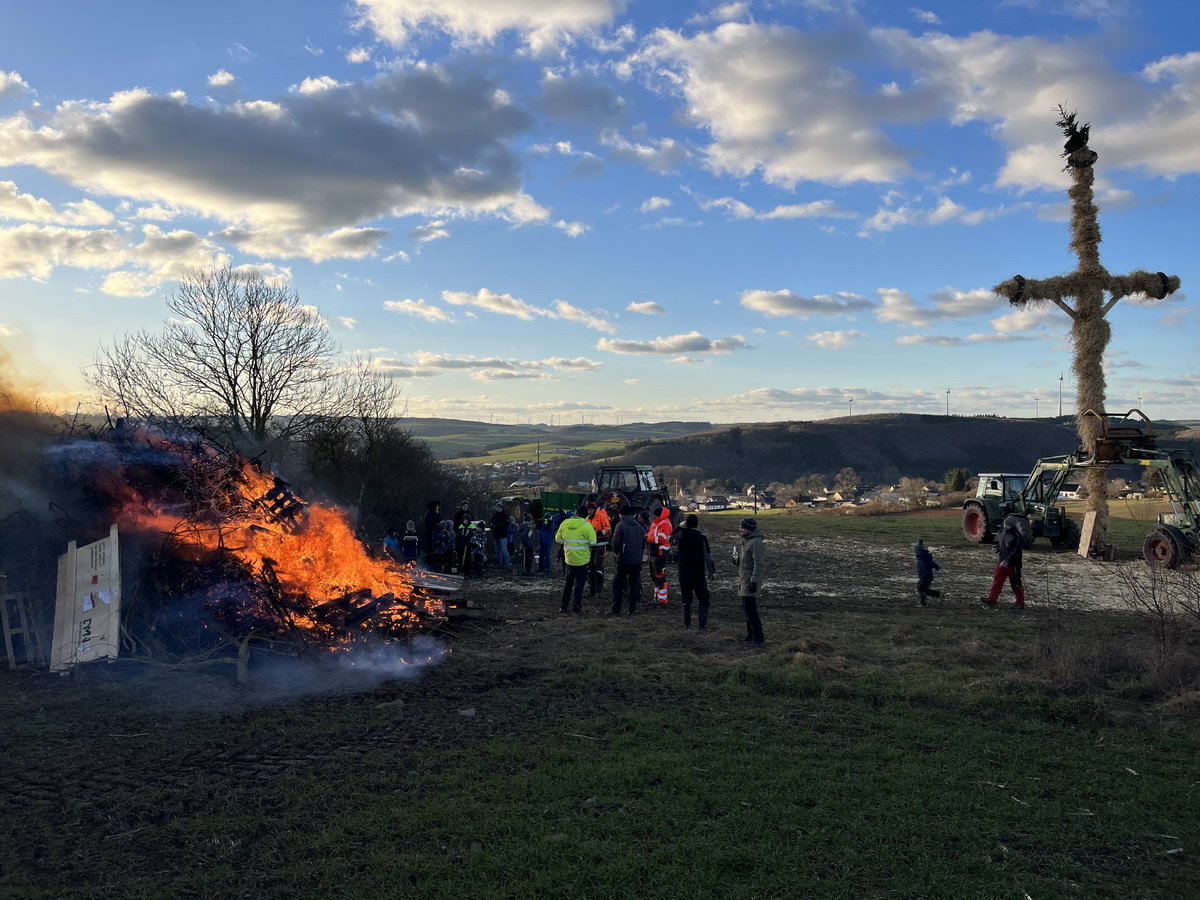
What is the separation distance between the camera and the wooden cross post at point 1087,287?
2009 cm

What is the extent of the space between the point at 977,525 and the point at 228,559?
21.6 m

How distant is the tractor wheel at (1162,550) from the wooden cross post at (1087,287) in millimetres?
3044

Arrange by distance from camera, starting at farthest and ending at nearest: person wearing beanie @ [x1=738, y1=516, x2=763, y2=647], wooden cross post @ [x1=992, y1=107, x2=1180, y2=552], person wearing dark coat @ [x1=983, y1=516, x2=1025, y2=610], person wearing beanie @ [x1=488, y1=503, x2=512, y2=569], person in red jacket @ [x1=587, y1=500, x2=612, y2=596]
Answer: wooden cross post @ [x1=992, y1=107, x2=1180, y2=552], person wearing beanie @ [x1=488, y1=503, x2=512, y2=569], person in red jacket @ [x1=587, y1=500, x2=612, y2=596], person wearing dark coat @ [x1=983, y1=516, x2=1025, y2=610], person wearing beanie @ [x1=738, y1=516, x2=763, y2=647]

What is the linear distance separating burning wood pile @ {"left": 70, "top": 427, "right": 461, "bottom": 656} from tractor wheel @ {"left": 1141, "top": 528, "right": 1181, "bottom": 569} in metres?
15.4

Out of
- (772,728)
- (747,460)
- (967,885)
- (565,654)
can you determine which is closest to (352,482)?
(565,654)

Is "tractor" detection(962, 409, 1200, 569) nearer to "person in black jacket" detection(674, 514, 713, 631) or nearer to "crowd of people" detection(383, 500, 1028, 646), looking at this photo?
"crowd of people" detection(383, 500, 1028, 646)

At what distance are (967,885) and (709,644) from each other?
607 cm

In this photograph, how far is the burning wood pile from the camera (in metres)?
8.85

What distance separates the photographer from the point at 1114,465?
19438mm

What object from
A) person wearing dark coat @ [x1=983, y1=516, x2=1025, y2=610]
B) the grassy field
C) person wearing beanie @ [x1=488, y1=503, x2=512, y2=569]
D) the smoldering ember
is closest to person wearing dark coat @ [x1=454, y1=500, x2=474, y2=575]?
person wearing beanie @ [x1=488, y1=503, x2=512, y2=569]

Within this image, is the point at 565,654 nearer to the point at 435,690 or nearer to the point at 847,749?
the point at 435,690

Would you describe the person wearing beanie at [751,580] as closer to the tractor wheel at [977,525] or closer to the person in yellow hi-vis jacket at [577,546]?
the person in yellow hi-vis jacket at [577,546]

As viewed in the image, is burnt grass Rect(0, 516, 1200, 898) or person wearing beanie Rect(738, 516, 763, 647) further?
person wearing beanie Rect(738, 516, 763, 647)

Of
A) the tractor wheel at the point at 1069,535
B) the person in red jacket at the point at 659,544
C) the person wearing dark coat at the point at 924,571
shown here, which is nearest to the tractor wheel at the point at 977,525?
the tractor wheel at the point at 1069,535
